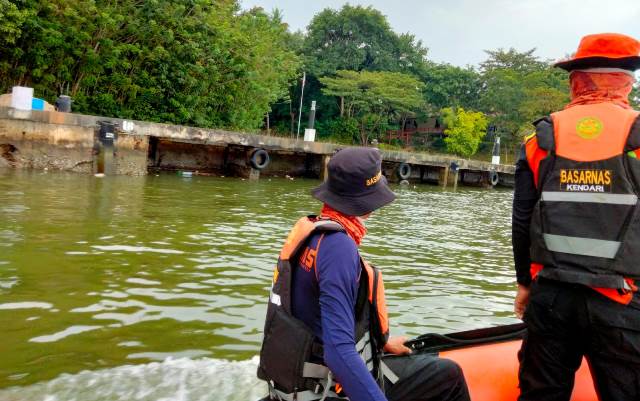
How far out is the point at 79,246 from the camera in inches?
232

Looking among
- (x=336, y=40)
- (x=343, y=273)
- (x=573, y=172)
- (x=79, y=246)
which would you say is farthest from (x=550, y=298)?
(x=336, y=40)

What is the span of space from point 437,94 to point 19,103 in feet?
114

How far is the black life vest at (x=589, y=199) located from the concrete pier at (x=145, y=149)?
13.1m

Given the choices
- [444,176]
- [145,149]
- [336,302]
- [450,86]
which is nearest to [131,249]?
[336,302]

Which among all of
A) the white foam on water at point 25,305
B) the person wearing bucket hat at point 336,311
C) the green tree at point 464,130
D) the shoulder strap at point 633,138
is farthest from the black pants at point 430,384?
the green tree at point 464,130

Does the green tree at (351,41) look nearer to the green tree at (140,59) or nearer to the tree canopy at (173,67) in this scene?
the tree canopy at (173,67)

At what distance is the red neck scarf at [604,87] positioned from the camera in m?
2.09

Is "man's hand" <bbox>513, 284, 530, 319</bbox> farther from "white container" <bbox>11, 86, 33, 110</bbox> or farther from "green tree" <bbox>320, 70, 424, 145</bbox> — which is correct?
"green tree" <bbox>320, 70, 424, 145</bbox>

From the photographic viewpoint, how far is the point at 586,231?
195 cm

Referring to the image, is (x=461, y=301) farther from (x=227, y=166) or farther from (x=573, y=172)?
(x=227, y=166)

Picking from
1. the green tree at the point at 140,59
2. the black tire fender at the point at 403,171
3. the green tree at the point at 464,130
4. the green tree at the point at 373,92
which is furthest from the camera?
the green tree at the point at 464,130

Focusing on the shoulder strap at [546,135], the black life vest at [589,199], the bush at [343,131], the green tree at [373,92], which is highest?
the green tree at [373,92]

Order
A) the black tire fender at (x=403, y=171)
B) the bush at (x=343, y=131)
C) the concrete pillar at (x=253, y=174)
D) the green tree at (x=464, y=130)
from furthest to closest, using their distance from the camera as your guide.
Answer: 1. the bush at (x=343, y=131)
2. the green tree at (x=464, y=130)
3. the black tire fender at (x=403, y=171)
4. the concrete pillar at (x=253, y=174)

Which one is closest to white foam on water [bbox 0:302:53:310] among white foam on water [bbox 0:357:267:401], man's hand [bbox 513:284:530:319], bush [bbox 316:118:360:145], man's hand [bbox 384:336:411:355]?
white foam on water [bbox 0:357:267:401]
